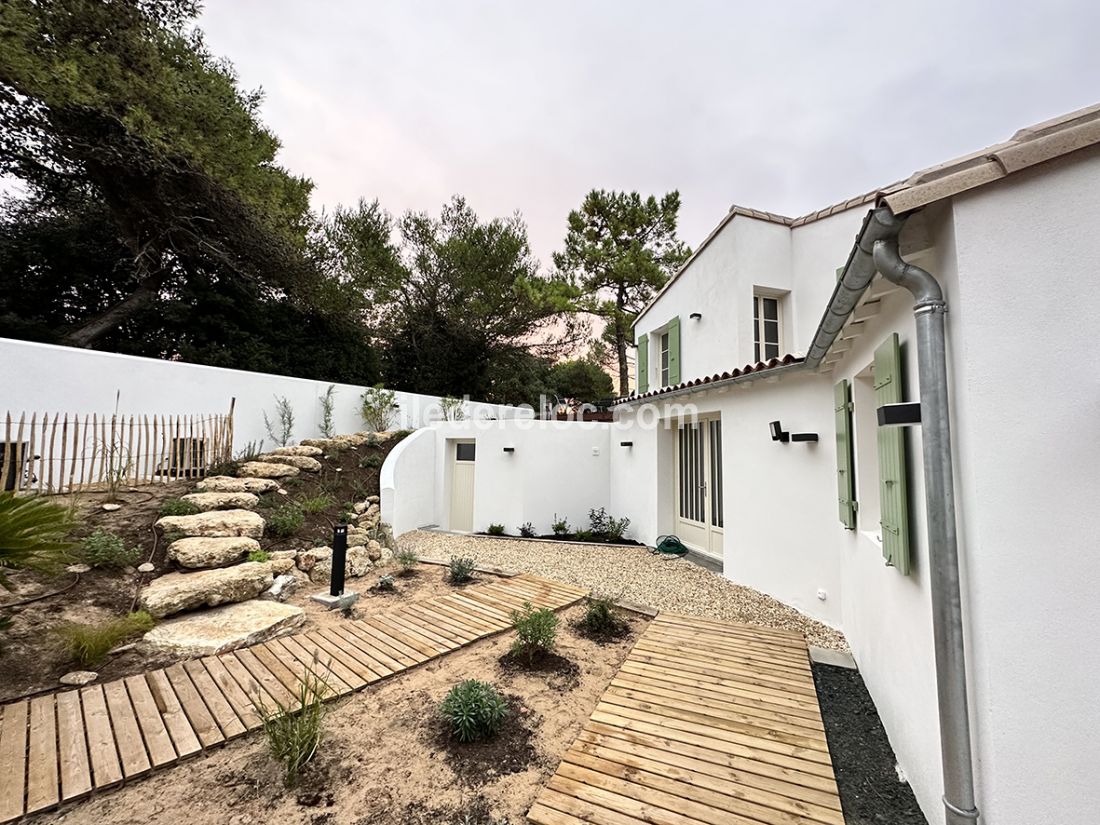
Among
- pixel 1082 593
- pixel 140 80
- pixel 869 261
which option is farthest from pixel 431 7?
pixel 1082 593

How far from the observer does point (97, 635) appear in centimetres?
388

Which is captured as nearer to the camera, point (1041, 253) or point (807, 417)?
point (1041, 253)

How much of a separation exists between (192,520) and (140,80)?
33.8 feet

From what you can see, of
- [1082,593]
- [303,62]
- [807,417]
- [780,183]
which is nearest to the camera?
[1082,593]

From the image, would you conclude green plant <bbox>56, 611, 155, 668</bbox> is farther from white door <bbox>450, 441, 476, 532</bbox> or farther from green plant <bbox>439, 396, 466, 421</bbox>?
green plant <bbox>439, 396, 466, 421</bbox>

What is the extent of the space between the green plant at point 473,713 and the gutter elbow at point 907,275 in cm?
367

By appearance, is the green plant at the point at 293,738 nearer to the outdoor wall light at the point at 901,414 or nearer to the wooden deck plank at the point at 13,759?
the wooden deck plank at the point at 13,759

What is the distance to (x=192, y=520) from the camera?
20.1ft

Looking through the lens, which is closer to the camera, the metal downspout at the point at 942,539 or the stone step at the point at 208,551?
the metal downspout at the point at 942,539

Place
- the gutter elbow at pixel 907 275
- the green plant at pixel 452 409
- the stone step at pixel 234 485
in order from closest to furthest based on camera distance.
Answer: the gutter elbow at pixel 907 275
the stone step at pixel 234 485
the green plant at pixel 452 409

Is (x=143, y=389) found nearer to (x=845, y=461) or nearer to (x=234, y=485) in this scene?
(x=234, y=485)

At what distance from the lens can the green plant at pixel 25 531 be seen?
123 inches

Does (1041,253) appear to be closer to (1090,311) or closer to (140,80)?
(1090,311)

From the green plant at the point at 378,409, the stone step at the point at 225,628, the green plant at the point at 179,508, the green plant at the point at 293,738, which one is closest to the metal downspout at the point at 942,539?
the green plant at the point at 293,738
